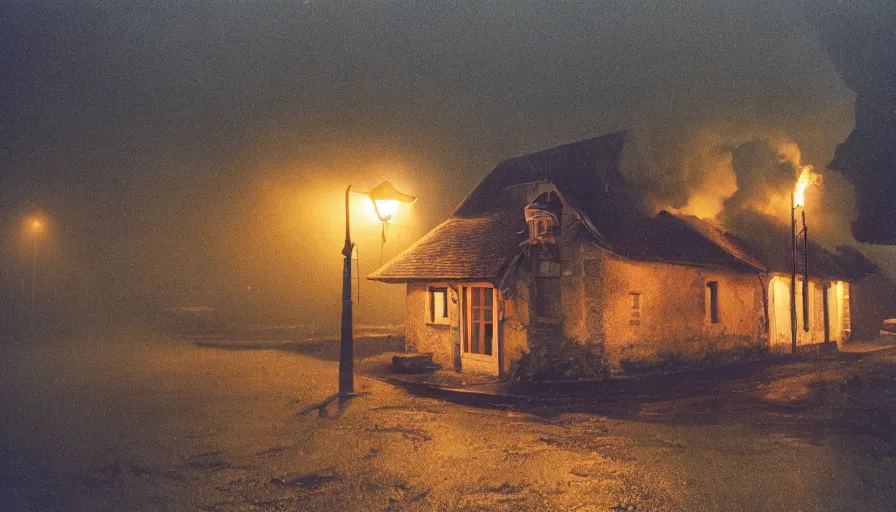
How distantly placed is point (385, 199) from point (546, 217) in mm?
4285

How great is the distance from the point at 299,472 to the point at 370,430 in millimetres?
2166

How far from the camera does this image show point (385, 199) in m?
12.1

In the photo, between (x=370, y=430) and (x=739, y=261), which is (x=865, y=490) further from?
(x=739, y=261)

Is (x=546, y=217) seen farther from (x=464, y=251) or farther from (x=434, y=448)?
(x=434, y=448)

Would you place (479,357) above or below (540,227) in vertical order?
below

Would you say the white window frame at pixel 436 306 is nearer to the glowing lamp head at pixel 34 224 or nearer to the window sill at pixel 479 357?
the window sill at pixel 479 357

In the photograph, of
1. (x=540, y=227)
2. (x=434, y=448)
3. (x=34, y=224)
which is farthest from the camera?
(x=34, y=224)

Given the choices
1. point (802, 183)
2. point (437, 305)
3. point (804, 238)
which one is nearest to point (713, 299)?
point (804, 238)

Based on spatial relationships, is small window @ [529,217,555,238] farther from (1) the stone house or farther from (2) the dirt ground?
(2) the dirt ground

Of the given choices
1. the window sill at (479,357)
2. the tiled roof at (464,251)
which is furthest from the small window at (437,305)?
the window sill at (479,357)

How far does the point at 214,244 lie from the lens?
136 ft

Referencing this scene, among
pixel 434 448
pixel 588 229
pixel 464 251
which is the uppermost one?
pixel 588 229

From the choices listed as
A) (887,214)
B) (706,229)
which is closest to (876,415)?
(706,229)

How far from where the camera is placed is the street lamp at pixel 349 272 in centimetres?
1129
